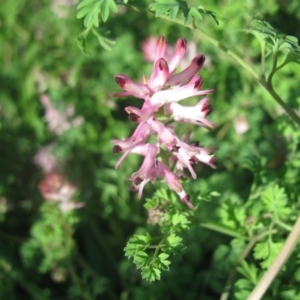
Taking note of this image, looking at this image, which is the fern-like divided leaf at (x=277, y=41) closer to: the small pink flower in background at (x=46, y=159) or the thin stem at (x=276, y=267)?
the thin stem at (x=276, y=267)

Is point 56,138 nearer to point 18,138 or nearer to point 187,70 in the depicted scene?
point 18,138

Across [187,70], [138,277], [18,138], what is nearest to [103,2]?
[187,70]

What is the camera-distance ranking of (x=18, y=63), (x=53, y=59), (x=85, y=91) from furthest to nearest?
(x=18, y=63) → (x=53, y=59) → (x=85, y=91)

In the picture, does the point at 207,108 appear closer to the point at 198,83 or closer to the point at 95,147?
the point at 198,83

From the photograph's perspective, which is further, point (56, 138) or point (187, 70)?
point (56, 138)

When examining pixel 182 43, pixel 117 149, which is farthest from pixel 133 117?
pixel 182 43

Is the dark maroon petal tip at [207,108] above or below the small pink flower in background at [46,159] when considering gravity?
above

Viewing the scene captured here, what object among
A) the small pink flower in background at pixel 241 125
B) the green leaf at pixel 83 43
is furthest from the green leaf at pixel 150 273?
the small pink flower in background at pixel 241 125
